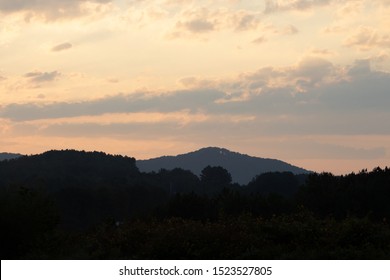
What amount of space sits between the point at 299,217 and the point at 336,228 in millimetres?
3279

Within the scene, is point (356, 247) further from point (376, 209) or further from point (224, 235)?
point (376, 209)

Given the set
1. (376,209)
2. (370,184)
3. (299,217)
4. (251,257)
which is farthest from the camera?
(370,184)

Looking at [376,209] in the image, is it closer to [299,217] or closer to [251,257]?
[299,217]

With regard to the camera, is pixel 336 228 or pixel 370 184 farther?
pixel 370 184

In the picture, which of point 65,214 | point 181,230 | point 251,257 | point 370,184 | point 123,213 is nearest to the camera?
point 251,257

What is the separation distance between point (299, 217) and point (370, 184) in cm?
4728

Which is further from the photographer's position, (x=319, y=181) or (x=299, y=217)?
(x=319, y=181)

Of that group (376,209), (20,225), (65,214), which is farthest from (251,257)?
(65,214)

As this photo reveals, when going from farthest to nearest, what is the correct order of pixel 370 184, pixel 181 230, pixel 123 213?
pixel 123 213, pixel 370 184, pixel 181 230

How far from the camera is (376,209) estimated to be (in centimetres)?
7038

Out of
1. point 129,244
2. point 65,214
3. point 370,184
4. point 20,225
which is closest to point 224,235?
point 129,244

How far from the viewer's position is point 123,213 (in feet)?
445

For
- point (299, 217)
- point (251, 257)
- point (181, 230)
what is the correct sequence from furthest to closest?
point (299, 217) → point (181, 230) → point (251, 257)

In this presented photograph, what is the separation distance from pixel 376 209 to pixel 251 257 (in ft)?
159
